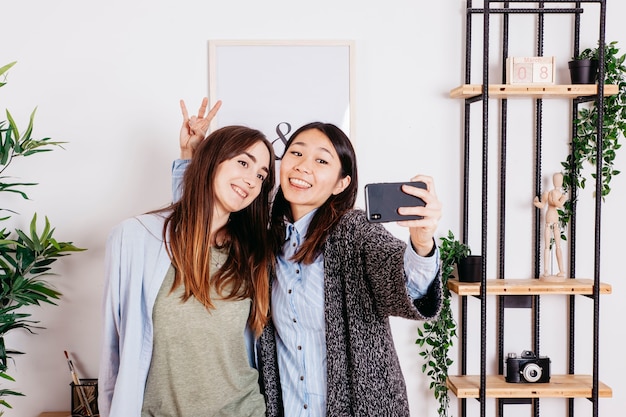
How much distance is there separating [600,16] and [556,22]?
0.20 m

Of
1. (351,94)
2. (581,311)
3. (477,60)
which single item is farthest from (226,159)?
(581,311)

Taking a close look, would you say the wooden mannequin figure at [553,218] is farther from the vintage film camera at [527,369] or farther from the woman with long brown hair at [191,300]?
the woman with long brown hair at [191,300]

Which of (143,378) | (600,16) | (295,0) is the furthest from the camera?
(295,0)

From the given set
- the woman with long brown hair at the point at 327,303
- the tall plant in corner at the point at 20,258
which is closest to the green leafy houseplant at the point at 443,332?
the woman with long brown hair at the point at 327,303

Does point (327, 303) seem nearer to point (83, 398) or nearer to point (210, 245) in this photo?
point (210, 245)

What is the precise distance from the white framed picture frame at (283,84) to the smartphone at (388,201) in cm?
106

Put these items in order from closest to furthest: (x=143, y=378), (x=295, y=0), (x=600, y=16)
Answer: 1. (x=143, y=378)
2. (x=600, y=16)
3. (x=295, y=0)

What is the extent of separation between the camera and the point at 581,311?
244cm

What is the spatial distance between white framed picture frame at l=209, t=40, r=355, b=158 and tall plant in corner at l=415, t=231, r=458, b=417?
1.87 ft

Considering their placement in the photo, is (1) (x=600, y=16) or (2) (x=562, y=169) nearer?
(1) (x=600, y=16)

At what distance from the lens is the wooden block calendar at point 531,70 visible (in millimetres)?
2234

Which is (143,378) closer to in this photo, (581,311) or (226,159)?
(226,159)

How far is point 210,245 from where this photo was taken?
1.72 metres

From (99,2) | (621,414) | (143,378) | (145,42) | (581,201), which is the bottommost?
(621,414)
